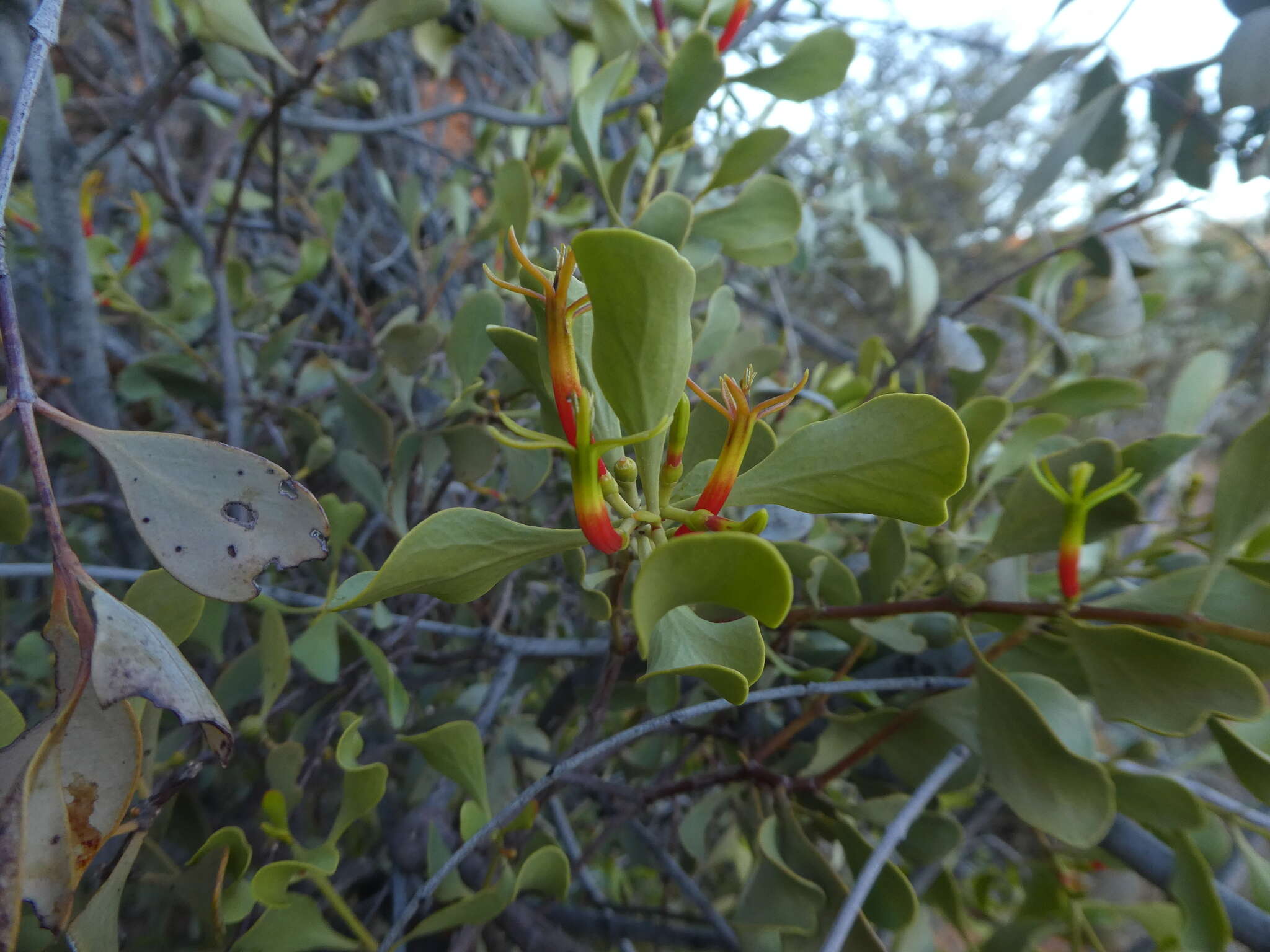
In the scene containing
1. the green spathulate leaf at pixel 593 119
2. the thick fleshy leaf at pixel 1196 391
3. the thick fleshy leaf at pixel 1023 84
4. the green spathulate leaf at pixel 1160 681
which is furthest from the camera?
the thick fleshy leaf at pixel 1023 84

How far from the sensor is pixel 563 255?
0.80 feet

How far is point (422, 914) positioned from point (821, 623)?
13.9 inches

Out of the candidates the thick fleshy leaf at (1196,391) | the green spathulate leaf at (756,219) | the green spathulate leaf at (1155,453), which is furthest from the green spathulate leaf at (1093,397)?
the green spathulate leaf at (756,219)

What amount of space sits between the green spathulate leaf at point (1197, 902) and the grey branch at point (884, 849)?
0.41 ft

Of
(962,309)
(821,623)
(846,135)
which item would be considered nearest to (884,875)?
(821,623)

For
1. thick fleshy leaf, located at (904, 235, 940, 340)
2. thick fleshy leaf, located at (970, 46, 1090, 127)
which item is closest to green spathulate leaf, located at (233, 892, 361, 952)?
thick fleshy leaf, located at (904, 235, 940, 340)

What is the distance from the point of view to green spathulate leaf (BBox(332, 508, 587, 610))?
22 cm

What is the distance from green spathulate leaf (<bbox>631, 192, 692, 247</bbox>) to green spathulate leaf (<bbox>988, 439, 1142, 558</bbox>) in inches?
9.0

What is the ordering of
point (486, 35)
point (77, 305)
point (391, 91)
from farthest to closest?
point (486, 35)
point (391, 91)
point (77, 305)

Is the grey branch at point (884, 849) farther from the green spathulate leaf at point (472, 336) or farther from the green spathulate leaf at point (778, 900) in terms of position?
the green spathulate leaf at point (472, 336)

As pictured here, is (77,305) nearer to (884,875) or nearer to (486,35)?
(884,875)

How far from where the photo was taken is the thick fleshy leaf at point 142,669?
225 mm

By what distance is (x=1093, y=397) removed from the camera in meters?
0.56

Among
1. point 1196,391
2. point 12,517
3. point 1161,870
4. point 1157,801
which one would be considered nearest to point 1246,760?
point 1157,801
